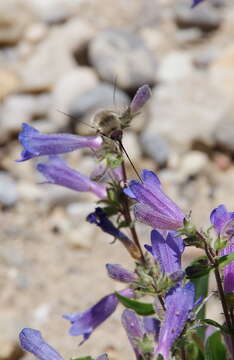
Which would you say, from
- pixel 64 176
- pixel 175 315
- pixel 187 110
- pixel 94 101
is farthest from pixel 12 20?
pixel 175 315

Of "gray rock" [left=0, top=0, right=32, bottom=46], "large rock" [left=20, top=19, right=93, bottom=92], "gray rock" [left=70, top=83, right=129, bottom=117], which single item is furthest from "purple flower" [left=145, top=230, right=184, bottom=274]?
"gray rock" [left=0, top=0, right=32, bottom=46]

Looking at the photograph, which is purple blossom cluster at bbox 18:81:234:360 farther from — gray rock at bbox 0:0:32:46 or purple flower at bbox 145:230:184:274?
gray rock at bbox 0:0:32:46

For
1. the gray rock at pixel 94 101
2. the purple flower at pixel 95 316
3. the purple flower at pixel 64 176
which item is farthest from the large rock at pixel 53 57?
the purple flower at pixel 95 316

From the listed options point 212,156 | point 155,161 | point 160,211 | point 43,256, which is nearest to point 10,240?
point 43,256

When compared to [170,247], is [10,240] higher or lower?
higher

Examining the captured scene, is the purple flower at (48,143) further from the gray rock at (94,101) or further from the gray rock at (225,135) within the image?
the gray rock at (94,101)

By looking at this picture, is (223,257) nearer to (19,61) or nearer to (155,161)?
(155,161)
